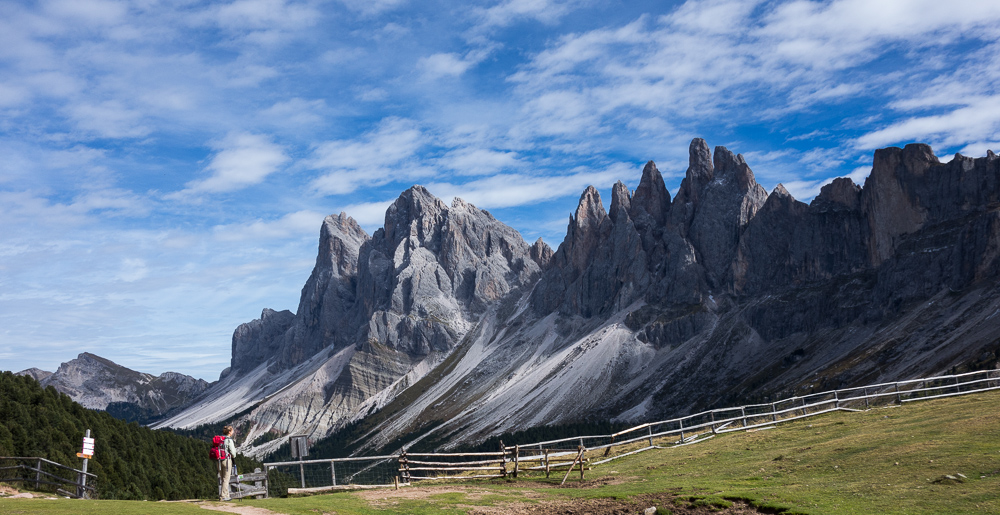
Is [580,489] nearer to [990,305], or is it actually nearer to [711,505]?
[711,505]

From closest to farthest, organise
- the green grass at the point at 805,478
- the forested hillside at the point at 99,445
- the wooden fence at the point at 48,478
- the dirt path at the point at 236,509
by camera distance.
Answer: the green grass at the point at 805,478 → the dirt path at the point at 236,509 → the wooden fence at the point at 48,478 → the forested hillside at the point at 99,445

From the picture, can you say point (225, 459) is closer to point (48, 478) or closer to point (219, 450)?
point (219, 450)

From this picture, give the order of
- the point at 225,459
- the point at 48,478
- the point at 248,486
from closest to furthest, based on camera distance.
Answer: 1. the point at 225,459
2. the point at 248,486
3. the point at 48,478

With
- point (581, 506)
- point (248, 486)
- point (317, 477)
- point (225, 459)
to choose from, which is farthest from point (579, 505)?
point (317, 477)

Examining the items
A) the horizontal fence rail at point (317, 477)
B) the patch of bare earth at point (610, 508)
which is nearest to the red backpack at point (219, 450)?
the horizontal fence rail at point (317, 477)

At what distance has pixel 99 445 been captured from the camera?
77.9 m

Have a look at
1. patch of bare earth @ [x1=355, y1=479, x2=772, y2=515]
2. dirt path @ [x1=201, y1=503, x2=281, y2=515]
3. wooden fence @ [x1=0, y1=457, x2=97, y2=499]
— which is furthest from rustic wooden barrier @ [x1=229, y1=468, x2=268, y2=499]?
wooden fence @ [x1=0, y1=457, x2=97, y2=499]

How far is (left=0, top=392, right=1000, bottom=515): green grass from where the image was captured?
26.7 m

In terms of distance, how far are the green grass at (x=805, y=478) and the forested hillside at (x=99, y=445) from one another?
41016 millimetres

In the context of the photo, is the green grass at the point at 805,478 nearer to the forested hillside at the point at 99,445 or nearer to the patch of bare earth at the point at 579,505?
the patch of bare earth at the point at 579,505

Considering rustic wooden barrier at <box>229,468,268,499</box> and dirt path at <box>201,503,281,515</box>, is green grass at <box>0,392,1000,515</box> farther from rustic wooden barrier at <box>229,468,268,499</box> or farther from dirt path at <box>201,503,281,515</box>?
rustic wooden barrier at <box>229,468,268,499</box>

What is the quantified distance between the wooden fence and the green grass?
12.5 meters

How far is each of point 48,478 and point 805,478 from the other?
56.7 metres

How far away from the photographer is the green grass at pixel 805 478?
26734 millimetres
